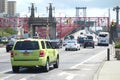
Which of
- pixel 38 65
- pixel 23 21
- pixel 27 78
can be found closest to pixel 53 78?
pixel 27 78

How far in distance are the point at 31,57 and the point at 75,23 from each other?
125426 millimetres

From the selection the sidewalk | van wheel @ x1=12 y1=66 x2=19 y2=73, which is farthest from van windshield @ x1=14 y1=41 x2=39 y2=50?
the sidewalk

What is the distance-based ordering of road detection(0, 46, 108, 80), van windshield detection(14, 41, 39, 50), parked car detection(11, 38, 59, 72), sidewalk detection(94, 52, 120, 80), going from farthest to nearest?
van windshield detection(14, 41, 39, 50), parked car detection(11, 38, 59, 72), road detection(0, 46, 108, 80), sidewalk detection(94, 52, 120, 80)

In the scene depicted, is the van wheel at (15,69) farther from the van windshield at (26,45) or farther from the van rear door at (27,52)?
the van windshield at (26,45)

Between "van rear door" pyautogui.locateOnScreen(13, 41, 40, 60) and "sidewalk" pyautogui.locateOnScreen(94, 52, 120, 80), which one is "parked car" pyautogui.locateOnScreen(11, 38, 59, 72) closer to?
"van rear door" pyautogui.locateOnScreen(13, 41, 40, 60)

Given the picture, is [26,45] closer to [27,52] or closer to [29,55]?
[27,52]

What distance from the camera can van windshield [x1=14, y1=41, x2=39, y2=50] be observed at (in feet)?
79.0

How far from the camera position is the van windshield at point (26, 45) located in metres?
24.1

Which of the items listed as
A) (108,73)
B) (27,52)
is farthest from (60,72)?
(108,73)

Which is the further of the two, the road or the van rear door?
the van rear door

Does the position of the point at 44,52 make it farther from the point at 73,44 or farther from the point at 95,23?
the point at 95,23

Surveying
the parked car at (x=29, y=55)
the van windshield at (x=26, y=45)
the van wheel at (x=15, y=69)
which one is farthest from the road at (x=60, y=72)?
the van windshield at (x=26, y=45)

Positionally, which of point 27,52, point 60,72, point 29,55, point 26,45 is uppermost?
point 26,45

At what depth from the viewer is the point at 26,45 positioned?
2423 cm
